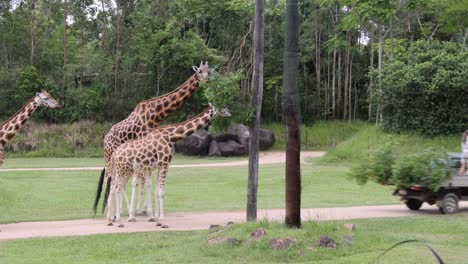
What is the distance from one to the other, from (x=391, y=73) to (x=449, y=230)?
21891 millimetres

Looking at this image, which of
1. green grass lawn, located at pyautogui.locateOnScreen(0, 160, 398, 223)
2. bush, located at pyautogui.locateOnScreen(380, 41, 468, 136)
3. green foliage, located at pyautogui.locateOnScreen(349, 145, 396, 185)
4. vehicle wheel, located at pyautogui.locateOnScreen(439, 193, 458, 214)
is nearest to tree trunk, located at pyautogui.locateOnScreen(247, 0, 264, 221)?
green foliage, located at pyautogui.locateOnScreen(349, 145, 396, 185)

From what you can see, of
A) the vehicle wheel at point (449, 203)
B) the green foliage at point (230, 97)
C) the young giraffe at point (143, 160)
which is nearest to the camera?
the green foliage at point (230, 97)

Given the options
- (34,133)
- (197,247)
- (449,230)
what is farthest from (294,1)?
(34,133)

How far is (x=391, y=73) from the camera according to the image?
111 ft

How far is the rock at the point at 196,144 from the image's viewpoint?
41.7 m

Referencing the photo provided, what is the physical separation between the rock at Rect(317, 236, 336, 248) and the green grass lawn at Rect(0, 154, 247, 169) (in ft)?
82.4

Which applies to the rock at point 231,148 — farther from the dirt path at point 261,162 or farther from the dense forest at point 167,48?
the dense forest at point 167,48

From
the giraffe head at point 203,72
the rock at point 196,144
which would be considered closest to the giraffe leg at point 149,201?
the giraffe head at point 203,72

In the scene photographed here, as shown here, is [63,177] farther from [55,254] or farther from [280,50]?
[280,50]

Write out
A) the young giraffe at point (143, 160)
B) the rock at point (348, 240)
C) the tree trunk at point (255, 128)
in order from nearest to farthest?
the rock at point (348, 240), the tree trunk at point (255, 128), the young giraffe at point (143, 160)

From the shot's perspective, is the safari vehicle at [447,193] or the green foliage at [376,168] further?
the safari vehicle at [447,193]

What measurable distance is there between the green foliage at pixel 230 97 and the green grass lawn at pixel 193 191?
552 centimetres

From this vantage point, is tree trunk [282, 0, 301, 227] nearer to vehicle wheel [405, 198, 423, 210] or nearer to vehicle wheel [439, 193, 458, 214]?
vehicle wheel [439, 193, 458, 214]

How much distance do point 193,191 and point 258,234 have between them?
1250cm
